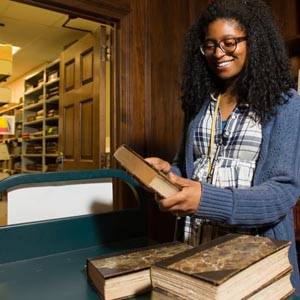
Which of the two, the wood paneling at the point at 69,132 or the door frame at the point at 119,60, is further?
the wood paneling at the point at 69,132

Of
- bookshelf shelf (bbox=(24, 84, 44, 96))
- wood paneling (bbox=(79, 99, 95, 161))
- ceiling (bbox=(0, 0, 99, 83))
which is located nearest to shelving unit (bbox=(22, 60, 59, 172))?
bookshelf shelf (bbox=(24, 84, 44, 96))

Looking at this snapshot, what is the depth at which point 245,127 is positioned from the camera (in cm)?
82

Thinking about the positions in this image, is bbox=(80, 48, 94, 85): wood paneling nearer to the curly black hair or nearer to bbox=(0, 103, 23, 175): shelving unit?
the curly black hair

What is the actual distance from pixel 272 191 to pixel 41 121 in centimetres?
414

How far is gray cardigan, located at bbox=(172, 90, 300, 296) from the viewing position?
65 centimetres

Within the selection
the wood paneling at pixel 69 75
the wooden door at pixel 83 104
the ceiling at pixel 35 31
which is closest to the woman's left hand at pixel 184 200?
the wooden door at pixel 83 104

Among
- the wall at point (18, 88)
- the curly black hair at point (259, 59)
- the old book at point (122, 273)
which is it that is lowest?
the old book at point (122, 273)

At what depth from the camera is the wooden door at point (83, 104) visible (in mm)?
2402

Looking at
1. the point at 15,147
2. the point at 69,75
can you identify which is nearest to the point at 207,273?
the point at 69,75

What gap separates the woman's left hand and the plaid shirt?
18 centimetres

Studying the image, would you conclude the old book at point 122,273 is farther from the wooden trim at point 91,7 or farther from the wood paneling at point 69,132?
the wood paneling at point 69,132

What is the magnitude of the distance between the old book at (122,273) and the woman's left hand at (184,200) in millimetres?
108

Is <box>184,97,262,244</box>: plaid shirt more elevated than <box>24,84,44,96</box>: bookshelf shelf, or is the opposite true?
<box>24,84,44,96</box>: bookshelf shelf

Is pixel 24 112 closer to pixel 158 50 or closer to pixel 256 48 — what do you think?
pixel 158 50
